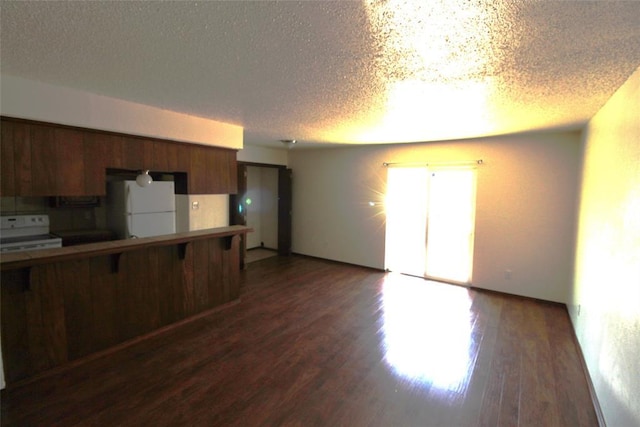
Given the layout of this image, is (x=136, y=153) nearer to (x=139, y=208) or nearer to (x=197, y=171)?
(x=197, y=171)

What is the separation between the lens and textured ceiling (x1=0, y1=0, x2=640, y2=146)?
4.41ft

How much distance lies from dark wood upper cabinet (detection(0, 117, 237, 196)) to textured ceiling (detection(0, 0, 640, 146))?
45 centimetres

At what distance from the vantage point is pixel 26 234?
354cm

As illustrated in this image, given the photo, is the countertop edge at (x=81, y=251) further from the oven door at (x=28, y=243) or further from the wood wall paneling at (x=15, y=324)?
the oven door at (x=28, y=243)

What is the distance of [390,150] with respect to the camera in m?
5.39

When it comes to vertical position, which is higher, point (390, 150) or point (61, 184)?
point (390, 150)

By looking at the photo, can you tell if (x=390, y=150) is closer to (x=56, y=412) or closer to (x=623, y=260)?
(x=623, y=260)

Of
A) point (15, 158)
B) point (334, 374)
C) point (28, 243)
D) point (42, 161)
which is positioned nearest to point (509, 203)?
point (334, 374)

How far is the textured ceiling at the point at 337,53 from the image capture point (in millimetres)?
1344

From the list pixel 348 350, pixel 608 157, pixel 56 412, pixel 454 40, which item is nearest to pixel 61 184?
pixel 56 412

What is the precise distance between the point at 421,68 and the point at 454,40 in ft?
1.25

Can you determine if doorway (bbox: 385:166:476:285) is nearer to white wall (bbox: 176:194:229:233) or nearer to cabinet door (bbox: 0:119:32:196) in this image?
white wall (bbox: 176:194:229:233)

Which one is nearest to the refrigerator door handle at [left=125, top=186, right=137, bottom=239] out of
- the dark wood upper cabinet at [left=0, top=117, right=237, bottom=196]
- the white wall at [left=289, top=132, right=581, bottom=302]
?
the dark wood upper cabinet at [left=0, top=117, right=237, bottom=196]

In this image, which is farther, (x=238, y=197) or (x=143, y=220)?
(x=238, y=197)
